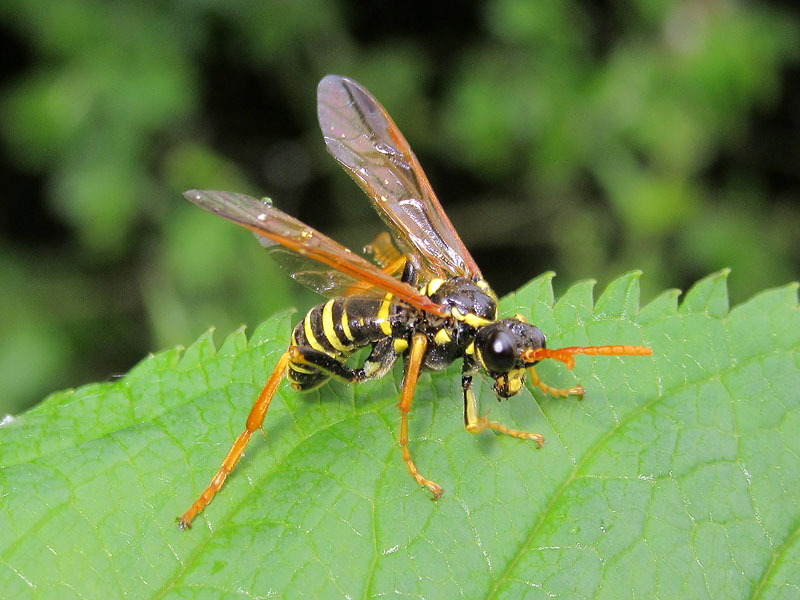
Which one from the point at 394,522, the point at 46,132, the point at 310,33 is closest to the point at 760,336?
the point at 394,522

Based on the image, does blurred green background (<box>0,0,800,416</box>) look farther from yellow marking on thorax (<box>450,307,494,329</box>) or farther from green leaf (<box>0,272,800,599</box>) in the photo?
green leaf (<box>0,272,800,599</box>)

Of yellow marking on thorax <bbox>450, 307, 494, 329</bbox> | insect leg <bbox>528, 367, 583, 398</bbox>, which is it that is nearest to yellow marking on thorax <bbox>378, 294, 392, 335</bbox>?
yellow marking on thorax <bbox>450, 307, 494, 329</bbox>

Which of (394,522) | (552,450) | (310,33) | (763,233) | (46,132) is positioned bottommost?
(394,522)

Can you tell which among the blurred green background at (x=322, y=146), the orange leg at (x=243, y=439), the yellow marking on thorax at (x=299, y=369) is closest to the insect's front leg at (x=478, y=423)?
the yellow marking on thorax at (x=299, y=369)

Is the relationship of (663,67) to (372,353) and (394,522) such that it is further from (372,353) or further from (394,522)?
(394,522)

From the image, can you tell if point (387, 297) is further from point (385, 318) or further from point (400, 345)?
point (400, 345)

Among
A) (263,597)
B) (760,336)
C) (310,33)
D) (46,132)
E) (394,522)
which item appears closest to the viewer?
(263,597)

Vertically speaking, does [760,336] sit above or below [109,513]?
above
